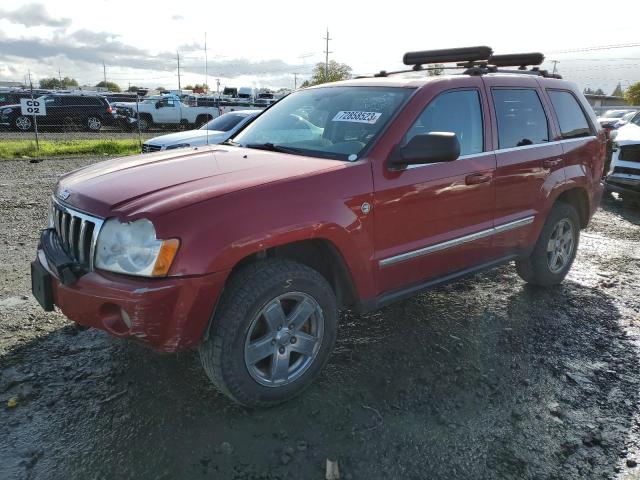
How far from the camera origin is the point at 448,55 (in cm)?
446

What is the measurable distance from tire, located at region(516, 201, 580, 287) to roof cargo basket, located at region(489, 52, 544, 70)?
4.33ft

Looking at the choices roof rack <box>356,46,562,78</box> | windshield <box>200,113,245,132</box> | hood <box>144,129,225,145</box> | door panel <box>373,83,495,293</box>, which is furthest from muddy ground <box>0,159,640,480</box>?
windshield <box>200,113,245,132</box>

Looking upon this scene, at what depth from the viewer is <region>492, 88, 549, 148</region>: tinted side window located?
3982 millimetres

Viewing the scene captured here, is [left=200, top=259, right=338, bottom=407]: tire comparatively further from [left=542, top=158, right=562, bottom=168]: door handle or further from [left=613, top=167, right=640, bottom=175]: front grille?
[left=613, top=167, right=640, bottom=175]: front grille

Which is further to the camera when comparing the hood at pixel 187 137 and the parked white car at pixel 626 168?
the hood at pixel 187 137

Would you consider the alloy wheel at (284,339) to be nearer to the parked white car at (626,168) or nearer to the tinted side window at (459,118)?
the tinted side window at (459,118)

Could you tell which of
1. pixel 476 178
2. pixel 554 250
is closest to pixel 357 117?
pixel 476 178

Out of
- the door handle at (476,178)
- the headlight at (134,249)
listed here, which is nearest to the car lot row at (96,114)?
the door handle at (476,178)

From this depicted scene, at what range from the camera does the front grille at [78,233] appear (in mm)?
2633

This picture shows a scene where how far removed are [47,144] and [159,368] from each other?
14378 millimetres

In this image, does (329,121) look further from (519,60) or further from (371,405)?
(519,60)

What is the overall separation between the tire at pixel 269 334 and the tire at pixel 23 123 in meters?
21.6

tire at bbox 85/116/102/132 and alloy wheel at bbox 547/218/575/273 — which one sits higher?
tire at bbox 85/116/102/132

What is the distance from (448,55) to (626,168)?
5.78m
